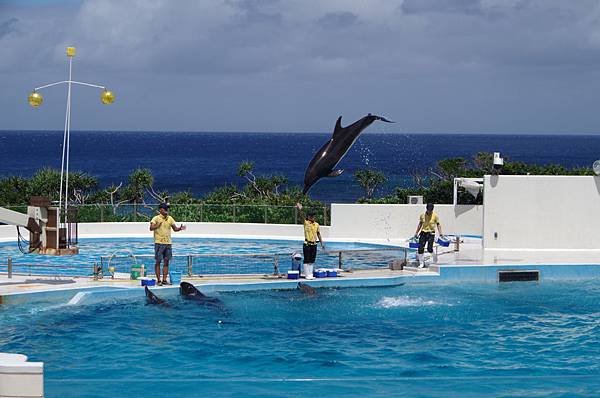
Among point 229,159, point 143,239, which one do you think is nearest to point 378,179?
point 143,239

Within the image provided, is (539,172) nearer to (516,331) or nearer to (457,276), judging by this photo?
(457,276)

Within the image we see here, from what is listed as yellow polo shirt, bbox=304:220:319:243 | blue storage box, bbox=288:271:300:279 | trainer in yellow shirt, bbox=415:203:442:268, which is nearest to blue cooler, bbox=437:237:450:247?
trainer in yellow shirt, bbox=415:203:442:268

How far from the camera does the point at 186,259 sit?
17016 mm

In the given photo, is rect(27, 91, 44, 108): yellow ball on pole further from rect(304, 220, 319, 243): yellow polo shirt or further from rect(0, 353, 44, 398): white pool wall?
rect(0, 353, 44, 398): white pool wall

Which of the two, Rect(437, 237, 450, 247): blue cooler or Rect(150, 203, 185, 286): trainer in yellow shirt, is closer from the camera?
Rect(150, 203, 185, 286): trainer in yellow shirt

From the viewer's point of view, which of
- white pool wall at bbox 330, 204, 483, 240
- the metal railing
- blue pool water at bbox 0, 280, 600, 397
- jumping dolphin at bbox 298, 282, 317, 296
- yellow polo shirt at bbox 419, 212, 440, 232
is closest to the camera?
blue pool water at bbox 0, 280, 600, 397

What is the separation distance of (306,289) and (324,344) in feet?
11.8

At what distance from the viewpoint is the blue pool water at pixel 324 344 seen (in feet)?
31.1

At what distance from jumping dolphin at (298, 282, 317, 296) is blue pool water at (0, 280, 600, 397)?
17 cm

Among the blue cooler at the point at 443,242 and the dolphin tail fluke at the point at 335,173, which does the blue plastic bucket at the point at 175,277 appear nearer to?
the dolphin tail fluke at the point at 335,173

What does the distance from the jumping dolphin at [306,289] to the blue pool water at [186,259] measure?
86 cm

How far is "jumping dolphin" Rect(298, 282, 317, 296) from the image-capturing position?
1617 centimetres

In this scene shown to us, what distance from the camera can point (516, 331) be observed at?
13.7 metres

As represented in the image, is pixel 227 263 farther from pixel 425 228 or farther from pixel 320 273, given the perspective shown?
pixel 425 228
